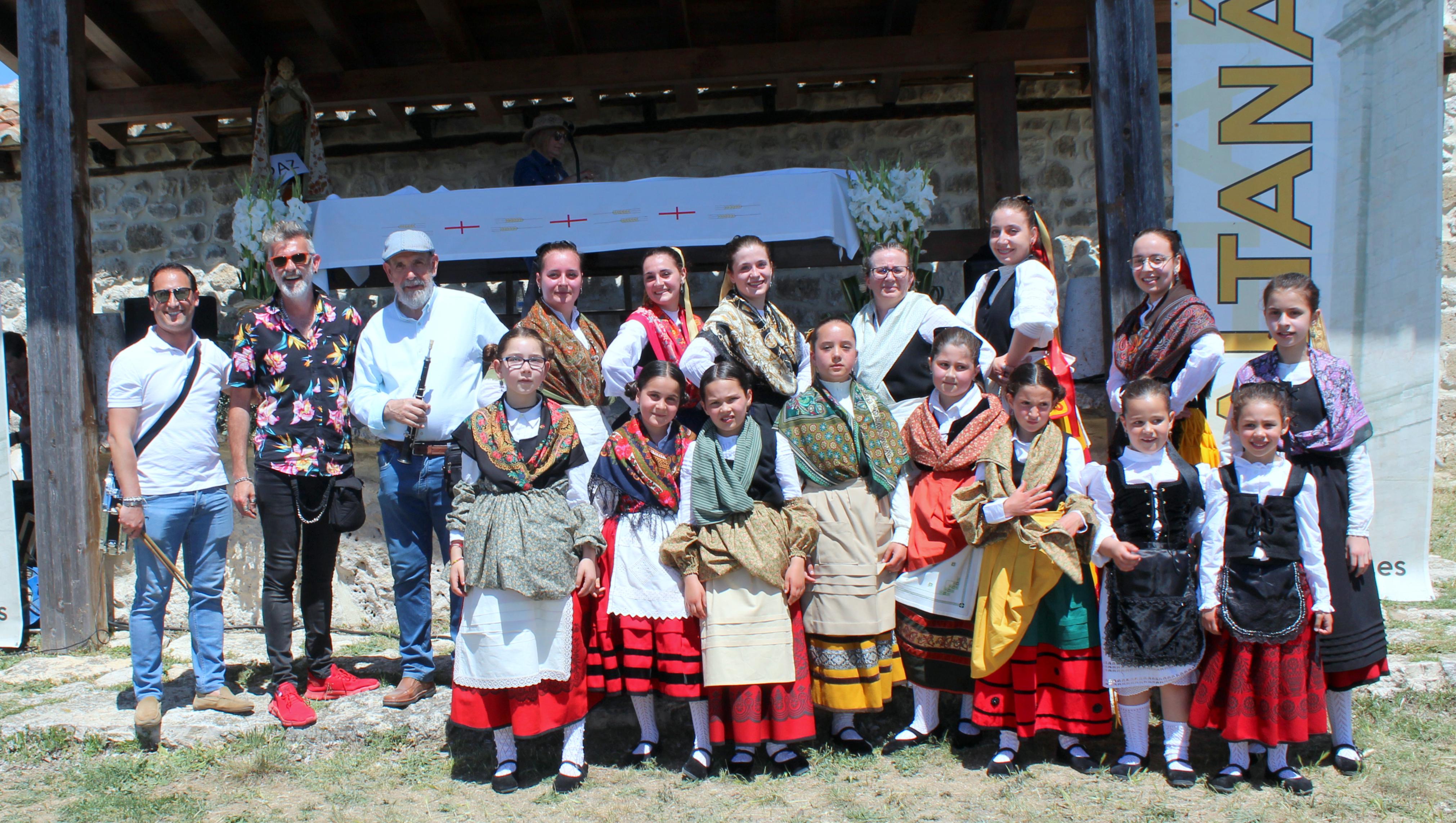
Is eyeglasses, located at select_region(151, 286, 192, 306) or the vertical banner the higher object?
the vertical banner

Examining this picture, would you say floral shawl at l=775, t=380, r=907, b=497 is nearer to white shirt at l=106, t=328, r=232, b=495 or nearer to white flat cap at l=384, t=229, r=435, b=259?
white flat cap at l=384, t=229, r=435, b=259

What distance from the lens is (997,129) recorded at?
536cm

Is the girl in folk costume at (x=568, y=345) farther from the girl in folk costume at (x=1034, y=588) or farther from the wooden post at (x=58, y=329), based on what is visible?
the wooden post at (x=58, y=329)

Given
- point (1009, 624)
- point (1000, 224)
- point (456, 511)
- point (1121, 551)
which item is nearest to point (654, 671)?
point (456, 511)

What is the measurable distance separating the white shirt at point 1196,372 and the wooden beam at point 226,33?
4913 millimetres

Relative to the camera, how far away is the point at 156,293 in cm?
300

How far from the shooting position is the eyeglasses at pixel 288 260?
3020 millimetres

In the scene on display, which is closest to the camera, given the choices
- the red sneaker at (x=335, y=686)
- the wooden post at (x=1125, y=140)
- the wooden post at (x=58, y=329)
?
the red sneaker at (x=335, y=686)

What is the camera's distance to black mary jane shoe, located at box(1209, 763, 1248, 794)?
8.16ft

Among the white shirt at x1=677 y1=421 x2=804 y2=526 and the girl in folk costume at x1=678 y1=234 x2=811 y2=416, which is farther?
the girl in folk costume at x1=678 y1=234 x2=811 y2=416

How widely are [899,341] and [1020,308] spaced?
1.21 feet

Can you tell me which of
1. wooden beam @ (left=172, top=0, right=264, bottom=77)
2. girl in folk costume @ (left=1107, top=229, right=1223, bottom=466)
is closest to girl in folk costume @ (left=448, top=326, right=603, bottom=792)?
girl in folk costume @ (left=1107, top=229, right=1223, bottom=466)

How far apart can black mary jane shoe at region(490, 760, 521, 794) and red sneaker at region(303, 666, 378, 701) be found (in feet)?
2.51

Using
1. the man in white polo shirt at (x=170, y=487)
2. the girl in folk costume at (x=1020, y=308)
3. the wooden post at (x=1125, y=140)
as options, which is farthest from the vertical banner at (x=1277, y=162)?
the man in white polo shirt at (x=170, y=487)
